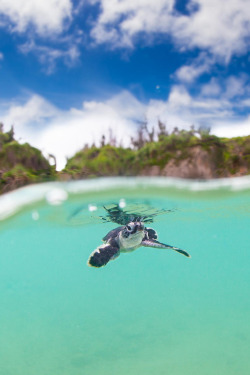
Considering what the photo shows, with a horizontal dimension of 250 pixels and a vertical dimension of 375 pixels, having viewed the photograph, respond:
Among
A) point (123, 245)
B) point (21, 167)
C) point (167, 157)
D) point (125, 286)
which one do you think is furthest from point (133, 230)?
point (125, 286)

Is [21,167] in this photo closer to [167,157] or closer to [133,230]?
[133,230]

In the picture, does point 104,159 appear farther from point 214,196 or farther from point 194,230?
point 194,230

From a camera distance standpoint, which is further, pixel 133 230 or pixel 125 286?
pixel 125 286

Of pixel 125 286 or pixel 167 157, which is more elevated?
pixel 167 157

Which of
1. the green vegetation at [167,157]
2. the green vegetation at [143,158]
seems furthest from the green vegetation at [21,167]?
the green vegetation at [167,157]

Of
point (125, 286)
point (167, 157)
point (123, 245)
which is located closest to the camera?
point (123, 245)

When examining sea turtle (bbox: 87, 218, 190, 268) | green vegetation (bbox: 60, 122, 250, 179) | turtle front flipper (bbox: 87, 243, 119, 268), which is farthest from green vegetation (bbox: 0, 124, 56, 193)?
turtle front flipper (bbox: 87, 243, 119, 268)

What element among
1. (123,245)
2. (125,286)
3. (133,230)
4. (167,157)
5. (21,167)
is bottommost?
(125,286)

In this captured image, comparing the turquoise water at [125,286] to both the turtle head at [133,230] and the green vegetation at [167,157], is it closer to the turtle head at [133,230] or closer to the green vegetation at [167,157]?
the green vegetation at [167,157]
